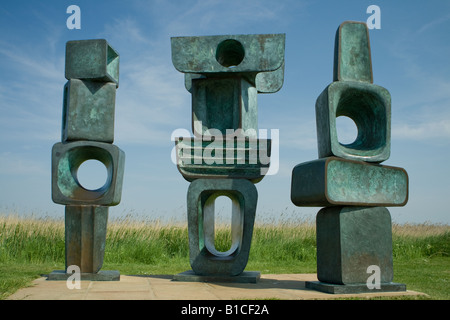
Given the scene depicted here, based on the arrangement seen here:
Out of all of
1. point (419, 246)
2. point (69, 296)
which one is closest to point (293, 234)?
point (419, 246)

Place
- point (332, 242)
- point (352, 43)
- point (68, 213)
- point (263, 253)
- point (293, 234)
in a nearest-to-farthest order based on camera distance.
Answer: point (332, 242) → point (352, 43) → point (68, 213) → point (263, 253) → point (293, 234)

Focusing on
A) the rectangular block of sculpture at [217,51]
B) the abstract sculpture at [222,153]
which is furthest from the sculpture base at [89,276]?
the rectangular block of sculpture at [217,51]

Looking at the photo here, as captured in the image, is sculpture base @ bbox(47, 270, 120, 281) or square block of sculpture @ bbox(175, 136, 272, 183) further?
square block of sculpture @ bbox(175, 136, 272, 183)

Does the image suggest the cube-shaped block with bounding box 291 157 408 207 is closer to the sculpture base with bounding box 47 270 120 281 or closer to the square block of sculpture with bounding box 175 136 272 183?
the square block of sculpture with bounding box 175 136 272 183

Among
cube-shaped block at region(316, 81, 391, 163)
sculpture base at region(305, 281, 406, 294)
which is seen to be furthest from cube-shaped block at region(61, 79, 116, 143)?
sculpture base at region(305, 281, 406, 294)

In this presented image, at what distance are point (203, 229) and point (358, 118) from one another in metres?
2.58

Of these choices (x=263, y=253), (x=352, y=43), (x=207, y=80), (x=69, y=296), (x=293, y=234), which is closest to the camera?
(x=69, y=296)

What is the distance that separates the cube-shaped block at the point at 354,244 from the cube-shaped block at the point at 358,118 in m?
0.65

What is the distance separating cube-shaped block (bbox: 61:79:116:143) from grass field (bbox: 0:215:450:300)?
276cm

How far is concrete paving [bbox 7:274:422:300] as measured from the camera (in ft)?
15.9

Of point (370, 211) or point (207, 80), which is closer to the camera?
point (370, 211)
